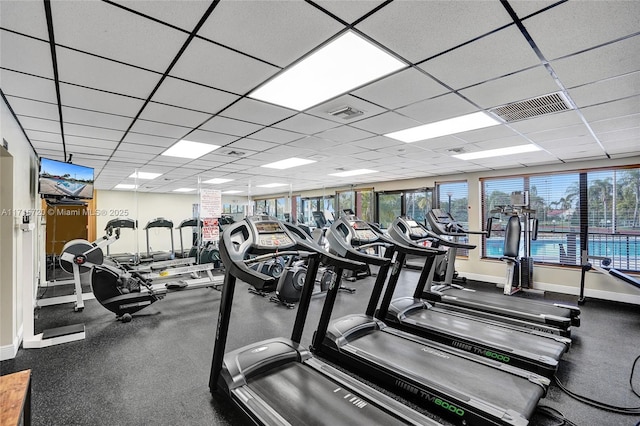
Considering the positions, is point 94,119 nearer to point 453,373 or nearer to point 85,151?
point 85,151

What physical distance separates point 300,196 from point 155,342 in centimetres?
858

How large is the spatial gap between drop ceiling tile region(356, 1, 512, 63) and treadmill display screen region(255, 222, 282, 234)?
1.51 metres

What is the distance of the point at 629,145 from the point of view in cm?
438

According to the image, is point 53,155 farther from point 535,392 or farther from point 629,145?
point 629,145

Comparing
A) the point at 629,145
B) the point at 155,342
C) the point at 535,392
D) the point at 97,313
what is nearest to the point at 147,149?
the point at 97,313

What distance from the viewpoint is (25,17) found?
5.21 ft

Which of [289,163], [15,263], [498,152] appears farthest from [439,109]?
[15,263]

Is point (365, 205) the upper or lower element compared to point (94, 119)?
lower

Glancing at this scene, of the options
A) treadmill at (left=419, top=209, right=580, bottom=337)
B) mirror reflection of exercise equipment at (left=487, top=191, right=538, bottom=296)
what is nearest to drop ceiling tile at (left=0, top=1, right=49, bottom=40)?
treadmill at (left=419, top=209, right=580, bottom=337)

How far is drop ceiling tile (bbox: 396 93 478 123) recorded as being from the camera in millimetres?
2799

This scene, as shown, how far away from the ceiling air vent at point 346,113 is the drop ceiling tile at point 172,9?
1.63 m

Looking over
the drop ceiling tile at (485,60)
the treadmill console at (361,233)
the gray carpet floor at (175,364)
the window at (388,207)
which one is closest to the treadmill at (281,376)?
the gray carpet floor at (175,364)

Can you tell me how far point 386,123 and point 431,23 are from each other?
179 centimetres

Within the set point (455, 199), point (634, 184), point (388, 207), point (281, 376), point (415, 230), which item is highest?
point (634, 184)
